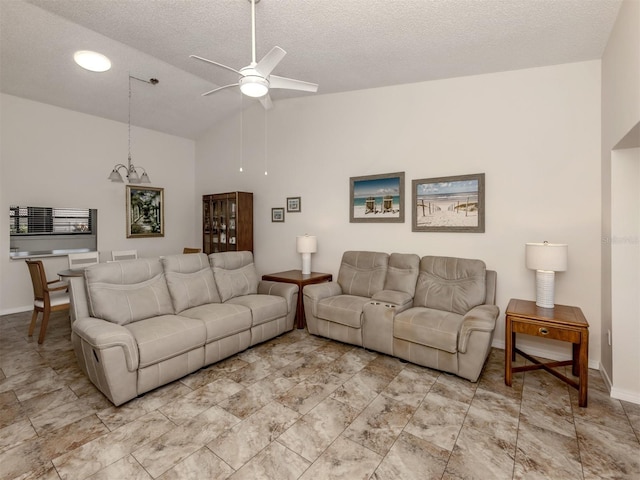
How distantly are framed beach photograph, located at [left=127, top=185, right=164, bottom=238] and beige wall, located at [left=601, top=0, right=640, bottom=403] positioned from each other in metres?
6.41

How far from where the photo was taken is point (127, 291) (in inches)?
114

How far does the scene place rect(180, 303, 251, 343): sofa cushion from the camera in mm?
2955

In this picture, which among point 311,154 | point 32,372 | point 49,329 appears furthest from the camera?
point 311,154

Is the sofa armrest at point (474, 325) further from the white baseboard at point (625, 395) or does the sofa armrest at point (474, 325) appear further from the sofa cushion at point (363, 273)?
the sofa cushion at point (363, 273)

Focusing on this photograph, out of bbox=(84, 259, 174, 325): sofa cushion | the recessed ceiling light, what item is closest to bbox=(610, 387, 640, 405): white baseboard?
bbox=(84, 259, 174, 325): sofa cushion

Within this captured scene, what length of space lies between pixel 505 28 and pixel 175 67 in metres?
3.78

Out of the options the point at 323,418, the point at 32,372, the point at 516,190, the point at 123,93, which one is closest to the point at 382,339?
the point at 323,418

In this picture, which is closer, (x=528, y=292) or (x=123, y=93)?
(x=528, y=292)

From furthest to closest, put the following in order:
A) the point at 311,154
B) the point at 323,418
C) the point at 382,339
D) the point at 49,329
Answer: the point at 311,154
the point at 49,329
the point at 382,339
the point at 323,418

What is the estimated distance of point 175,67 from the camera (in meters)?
4.18

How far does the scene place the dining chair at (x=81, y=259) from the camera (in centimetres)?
433

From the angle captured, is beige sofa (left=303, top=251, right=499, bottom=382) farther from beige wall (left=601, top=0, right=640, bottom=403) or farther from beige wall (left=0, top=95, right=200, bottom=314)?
beige wall (left=0, top=95, right=200, bottom=314)

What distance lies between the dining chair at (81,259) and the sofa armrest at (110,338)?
234 centimetres

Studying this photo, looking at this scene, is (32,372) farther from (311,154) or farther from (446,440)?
(311,154)
